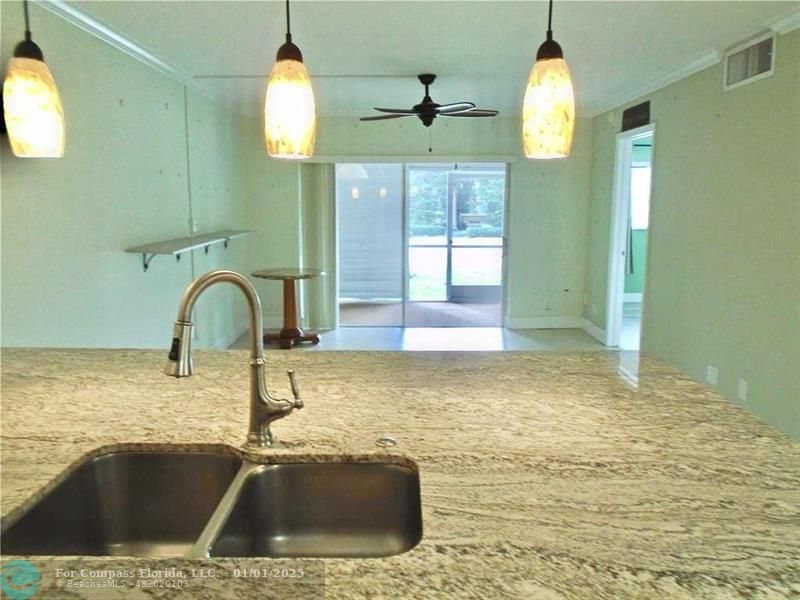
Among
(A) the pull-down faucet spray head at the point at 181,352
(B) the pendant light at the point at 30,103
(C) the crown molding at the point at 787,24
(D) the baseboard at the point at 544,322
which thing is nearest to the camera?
(A) the pull-down faucet spray head at the point at 181,352

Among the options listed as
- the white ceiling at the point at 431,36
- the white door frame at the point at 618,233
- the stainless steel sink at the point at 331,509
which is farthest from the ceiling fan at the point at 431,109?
the stainless steel sink at the point at 331,509

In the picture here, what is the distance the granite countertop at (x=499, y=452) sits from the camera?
83 cm

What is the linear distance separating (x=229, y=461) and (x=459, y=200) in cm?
685

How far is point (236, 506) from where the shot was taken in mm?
1144

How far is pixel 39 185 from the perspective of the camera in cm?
275

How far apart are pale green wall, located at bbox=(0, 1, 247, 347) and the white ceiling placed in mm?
286

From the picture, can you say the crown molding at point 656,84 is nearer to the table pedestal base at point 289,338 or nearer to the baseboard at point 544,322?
the baseboard at point 544,322

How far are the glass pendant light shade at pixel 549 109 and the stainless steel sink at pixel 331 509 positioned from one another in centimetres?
92

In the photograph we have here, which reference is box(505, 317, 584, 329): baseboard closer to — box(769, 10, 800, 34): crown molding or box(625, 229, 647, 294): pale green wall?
box(625, 229, 647, 294): pale green wall

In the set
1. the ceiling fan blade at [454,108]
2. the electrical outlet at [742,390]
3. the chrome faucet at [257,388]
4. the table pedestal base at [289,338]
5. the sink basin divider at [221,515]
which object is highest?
the ceiling fan blade at [454,108]

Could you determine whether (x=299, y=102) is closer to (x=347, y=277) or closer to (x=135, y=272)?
(x=135, y=272)

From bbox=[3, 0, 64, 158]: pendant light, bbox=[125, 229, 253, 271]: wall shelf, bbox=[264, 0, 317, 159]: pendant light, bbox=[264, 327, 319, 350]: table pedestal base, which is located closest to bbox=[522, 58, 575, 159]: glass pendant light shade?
bbox=[264, 0, 317, 159]: pendant light

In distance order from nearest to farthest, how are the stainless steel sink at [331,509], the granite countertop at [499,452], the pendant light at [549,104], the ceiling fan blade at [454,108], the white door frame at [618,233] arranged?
the granite countertop at [499,452], the stainless steel sink at [331,509], the pendant light at [549,104], the ceiling fan blade at [454,108], the white door frame at [618,233]

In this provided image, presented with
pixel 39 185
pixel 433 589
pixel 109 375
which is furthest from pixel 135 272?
pixel 433 589
